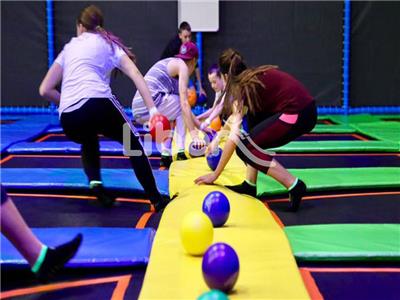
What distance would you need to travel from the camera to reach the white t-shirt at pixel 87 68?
376 cm

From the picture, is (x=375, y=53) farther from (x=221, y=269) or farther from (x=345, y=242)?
(x=221, y=269)

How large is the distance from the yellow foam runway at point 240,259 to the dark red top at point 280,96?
0.65 metres

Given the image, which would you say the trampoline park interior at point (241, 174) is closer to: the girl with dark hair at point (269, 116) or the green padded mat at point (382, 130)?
the green padded mat at point (382, 130)

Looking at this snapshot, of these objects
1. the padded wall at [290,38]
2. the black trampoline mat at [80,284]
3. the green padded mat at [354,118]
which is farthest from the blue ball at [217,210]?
the padded wall at [290,38]

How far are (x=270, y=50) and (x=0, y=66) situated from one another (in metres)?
4.40

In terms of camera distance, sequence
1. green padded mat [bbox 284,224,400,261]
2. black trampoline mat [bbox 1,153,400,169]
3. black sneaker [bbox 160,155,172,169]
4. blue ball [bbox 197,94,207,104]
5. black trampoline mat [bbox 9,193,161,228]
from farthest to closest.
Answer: blue ball [bbox 197,94,207,104]
black sneaker [bbox 160,155,172,169]
black trampoline mat [bbox 1,153,400,169]
black trampoline mat [bbox 9,193,161,228]
green padded mat [bbox 284,224,400,261]

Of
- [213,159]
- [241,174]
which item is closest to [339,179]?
[241,174]

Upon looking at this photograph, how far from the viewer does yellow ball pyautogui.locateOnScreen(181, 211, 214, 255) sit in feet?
8.93

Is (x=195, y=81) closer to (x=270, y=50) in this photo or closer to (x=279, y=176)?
(x=270, y=50)

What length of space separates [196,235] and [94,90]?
4.80 feet

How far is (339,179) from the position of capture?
459cm

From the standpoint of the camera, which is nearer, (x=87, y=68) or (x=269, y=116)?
(x=87, y=68)

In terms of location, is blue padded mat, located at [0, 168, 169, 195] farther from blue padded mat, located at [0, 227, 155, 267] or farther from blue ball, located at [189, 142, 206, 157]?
blue padded mat, located at [0, 227, 155, 267]

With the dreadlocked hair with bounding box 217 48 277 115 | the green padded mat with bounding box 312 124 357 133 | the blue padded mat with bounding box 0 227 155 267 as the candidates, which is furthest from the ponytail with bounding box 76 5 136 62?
the green padded mat with bounding box 312 124 357 133
